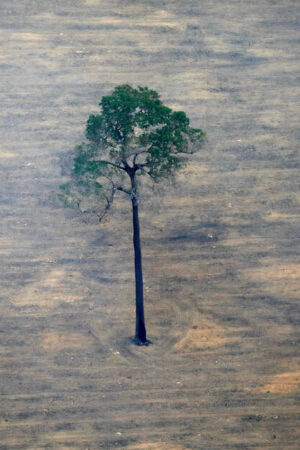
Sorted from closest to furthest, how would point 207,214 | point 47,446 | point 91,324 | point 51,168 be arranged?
point 47,446, point 91,324, point 207,214, point 51,168

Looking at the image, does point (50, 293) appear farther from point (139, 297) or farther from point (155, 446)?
point (155, 446)

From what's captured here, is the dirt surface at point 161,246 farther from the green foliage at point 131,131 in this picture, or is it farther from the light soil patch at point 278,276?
the green foliage at point 131,131

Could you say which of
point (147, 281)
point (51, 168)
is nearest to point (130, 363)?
point (147, 281)

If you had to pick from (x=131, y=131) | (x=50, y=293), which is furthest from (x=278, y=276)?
(x=131, y=131)

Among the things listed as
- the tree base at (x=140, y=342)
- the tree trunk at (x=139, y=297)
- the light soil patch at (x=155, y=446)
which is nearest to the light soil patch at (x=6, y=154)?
the tree trunk at (x=139, y=297)

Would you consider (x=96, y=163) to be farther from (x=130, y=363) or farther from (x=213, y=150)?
(x=213, y=150)

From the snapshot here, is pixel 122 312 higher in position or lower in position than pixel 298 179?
lower
